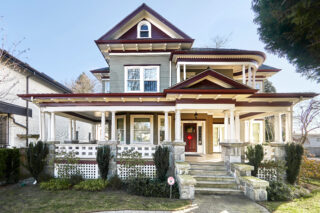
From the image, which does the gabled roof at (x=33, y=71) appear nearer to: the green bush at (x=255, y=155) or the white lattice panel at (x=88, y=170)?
the white lattice panel at (x=88, y=170)

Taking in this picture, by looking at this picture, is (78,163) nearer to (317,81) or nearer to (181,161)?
(181,161)

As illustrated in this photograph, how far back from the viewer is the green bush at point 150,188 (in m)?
7.08

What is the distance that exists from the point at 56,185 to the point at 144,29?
382 inches

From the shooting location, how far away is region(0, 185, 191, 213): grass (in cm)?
593

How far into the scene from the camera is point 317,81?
223 inches

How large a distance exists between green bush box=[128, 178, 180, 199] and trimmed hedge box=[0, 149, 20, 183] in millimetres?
6213

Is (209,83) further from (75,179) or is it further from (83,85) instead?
(83,85)

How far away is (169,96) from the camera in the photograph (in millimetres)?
8500

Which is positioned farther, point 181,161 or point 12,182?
point 12,182

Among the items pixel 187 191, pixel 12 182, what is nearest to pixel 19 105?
pixel 12 182

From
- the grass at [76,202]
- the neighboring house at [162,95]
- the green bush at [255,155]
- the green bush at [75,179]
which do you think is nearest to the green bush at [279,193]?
the green bush at [255,155]

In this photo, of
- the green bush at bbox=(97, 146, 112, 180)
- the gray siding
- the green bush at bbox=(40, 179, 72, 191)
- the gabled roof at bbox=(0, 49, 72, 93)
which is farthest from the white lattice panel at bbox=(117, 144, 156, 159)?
the gabled roof at bbox=(0, 49, 72, 93)

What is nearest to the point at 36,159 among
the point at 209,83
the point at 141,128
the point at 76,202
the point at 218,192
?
the point at 76,202

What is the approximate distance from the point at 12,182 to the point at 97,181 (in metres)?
4.69
